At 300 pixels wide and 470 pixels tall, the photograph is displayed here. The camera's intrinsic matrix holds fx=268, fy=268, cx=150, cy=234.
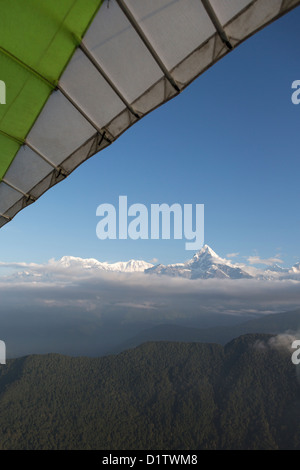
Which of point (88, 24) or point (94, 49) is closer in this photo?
point (88, 24)

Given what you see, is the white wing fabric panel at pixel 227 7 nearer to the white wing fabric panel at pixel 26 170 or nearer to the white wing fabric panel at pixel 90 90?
the white wing fabric panel at pixel 90 90

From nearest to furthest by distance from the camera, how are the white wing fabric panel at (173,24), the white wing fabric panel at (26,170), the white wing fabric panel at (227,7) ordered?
the white wing fabric panel at (227,7), the white wing fabric panel at (173,24), the white wing fabric panel at (26,170)

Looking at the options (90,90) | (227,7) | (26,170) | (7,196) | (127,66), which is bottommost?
(7,196)

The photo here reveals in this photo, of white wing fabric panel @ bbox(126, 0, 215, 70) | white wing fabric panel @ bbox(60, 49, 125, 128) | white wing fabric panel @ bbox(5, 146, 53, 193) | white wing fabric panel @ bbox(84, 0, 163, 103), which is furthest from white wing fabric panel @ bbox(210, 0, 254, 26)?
white wing fabric panel @ bbox(5, 146, 53, 193)

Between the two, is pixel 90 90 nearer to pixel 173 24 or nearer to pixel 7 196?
Result: pixel 173 24

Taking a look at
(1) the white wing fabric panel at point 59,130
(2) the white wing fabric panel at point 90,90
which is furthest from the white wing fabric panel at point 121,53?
(1) the white wing fabric panel at point 59,130

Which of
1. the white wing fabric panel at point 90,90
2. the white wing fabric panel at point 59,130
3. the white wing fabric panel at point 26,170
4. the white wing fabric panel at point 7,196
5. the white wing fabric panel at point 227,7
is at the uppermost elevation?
the white wing fabric panel at point 227,7

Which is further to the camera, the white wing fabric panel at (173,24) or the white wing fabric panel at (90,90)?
the white wing fabric panel at (90,90)

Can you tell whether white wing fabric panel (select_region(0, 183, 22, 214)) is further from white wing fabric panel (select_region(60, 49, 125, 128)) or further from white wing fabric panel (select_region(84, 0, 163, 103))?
white wing fabric panel (select_region(84, 0, 163, 103))

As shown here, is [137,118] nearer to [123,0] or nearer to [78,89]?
[78,89]

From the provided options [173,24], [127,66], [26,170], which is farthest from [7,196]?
[173,24]
